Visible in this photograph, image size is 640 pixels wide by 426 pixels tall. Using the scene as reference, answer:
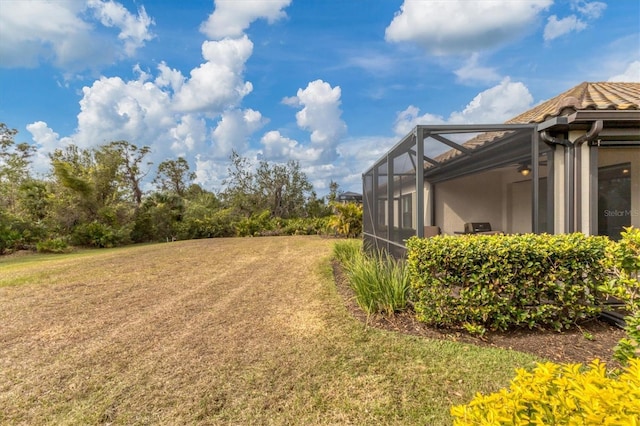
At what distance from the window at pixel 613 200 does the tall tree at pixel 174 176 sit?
24439 mm

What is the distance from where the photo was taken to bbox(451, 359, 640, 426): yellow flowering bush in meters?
0.85

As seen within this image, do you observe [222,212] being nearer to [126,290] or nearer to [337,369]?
[126,290]

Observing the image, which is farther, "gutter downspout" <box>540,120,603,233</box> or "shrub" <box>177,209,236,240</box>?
"shrub" <box>177,209,236,240</box>

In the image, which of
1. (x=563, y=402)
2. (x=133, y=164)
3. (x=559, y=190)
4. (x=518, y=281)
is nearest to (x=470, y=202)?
(x=559, y=190)

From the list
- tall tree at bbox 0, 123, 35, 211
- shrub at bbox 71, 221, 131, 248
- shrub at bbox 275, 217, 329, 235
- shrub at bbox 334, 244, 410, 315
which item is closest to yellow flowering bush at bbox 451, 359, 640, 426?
shrub at bbox 334, 244, 410, 315

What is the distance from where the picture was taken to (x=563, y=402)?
97cm

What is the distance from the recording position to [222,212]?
62.5 feet

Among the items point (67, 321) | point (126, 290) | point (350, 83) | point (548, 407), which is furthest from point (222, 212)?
point (548, 407)

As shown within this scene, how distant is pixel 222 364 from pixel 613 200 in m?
5.53

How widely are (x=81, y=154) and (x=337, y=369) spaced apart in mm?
21831

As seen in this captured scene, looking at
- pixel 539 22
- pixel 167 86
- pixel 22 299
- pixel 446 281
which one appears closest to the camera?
pixel 446 281

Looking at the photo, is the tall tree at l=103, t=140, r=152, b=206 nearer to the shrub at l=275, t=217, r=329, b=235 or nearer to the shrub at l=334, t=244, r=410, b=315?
the shrub at l=275, t=217, r=329, b=235

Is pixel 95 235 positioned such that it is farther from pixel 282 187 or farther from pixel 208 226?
pixel 282 187

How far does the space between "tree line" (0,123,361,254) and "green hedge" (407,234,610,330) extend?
10.7 m
